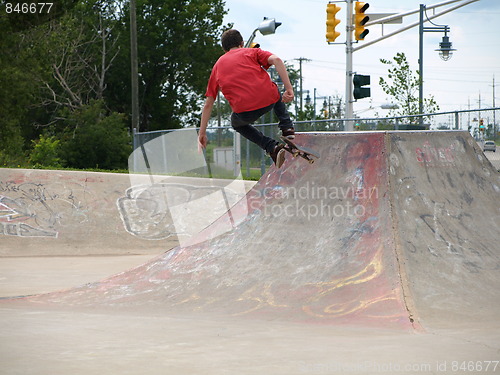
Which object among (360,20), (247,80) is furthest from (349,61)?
(247,80)

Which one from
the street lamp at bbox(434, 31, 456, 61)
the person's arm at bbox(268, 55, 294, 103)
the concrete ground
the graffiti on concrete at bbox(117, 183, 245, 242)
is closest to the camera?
the concrete ground

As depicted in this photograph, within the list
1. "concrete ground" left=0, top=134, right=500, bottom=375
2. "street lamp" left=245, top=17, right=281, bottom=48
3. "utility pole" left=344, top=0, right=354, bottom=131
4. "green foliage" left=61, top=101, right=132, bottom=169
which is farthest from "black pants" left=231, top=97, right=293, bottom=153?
"green foliage" left=61, top=101, right=132, bottom=169

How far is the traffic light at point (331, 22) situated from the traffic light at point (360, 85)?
55.1 inches

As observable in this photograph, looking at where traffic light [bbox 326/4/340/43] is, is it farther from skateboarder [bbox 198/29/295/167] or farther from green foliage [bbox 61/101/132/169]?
green foliage [bbox 61/101/132/169]

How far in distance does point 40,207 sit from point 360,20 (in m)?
9.64

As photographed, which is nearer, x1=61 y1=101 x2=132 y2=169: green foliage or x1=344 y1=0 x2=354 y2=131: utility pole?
x1=344 y1=0 x2=354 y2=131: utility pole

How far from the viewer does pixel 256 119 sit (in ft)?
20.6

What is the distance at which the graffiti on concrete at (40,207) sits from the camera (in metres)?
13.5

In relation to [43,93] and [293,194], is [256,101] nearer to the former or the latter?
[293,194]

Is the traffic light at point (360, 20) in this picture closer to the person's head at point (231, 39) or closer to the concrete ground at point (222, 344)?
the concrete ground at point (222, 344)

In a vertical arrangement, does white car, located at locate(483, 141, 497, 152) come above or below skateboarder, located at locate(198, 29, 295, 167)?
below

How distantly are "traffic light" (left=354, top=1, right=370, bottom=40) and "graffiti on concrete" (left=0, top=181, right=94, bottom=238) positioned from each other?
28.2 feet

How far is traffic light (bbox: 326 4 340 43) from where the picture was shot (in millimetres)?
17953

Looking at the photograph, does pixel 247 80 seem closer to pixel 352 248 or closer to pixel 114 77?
pixel 352 248
